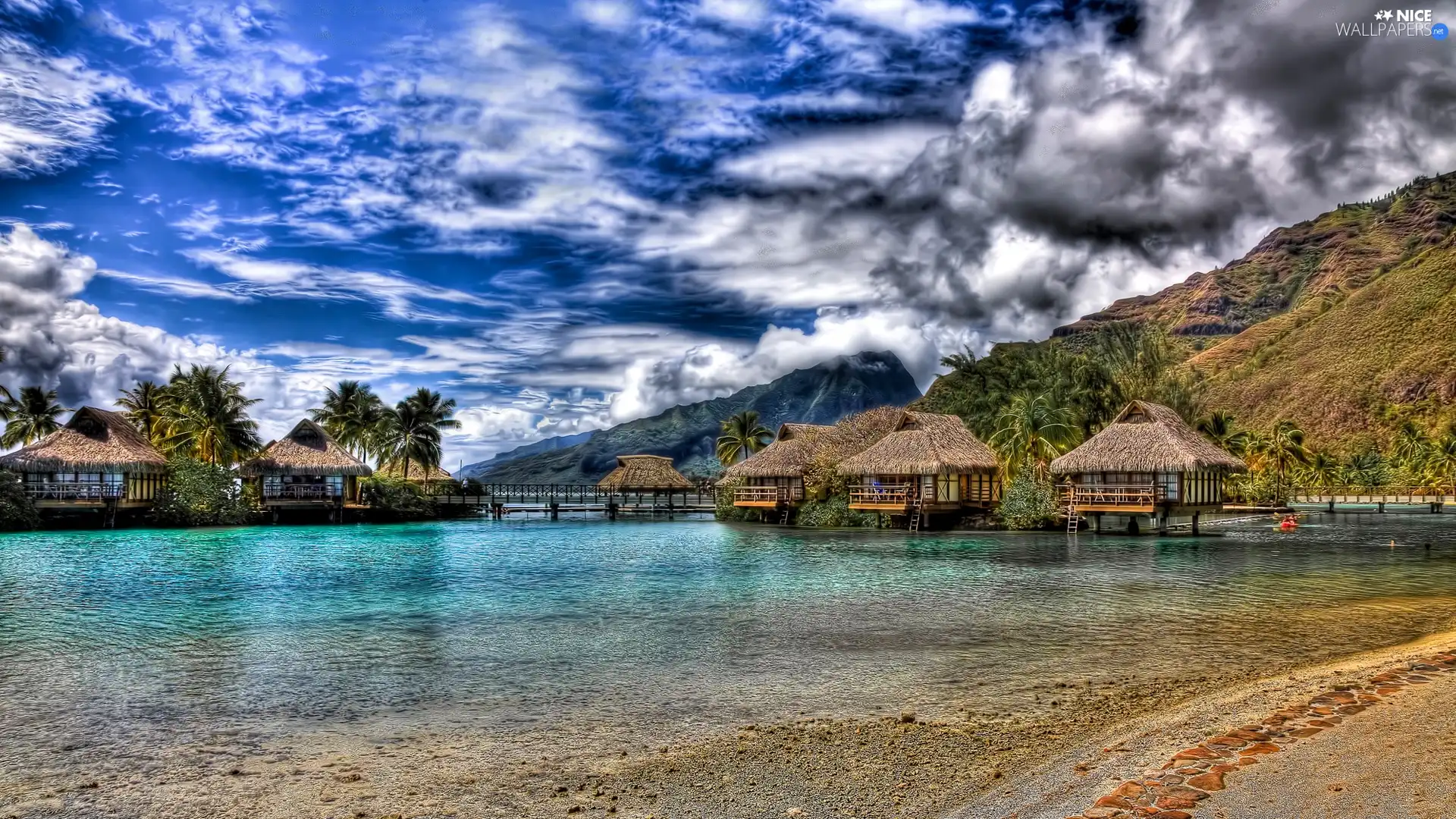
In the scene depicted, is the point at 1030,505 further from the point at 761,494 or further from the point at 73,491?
the point at 73,491

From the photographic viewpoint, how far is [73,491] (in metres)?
40.6

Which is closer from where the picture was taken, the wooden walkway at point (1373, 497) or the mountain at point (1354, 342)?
the wooden walkway at point (1373, 497)

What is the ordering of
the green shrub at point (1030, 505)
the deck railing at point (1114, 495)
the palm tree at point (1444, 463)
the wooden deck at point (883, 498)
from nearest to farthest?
the deck railing at point (1114, 495) < the green shrub at point (1030, 505) < the wooden deck at point (883, 498) < the palm tree at point (1444, 463)

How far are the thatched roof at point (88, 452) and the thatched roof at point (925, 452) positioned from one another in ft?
106

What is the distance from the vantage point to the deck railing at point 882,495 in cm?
3862

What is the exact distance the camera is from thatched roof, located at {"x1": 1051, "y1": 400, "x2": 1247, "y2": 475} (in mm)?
33469

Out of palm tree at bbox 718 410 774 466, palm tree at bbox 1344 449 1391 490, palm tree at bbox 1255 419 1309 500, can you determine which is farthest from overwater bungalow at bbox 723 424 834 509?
palm tree at bbox 1344 449 1391 490

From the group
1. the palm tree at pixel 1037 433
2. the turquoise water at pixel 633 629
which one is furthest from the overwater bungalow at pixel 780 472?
the turquoise water at pixel 633 629

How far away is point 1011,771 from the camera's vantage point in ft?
22.4

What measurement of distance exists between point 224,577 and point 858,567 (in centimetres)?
1576

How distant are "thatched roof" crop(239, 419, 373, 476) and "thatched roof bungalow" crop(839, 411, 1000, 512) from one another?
26.2 m

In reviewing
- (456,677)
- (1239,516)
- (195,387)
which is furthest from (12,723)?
(1239,516)

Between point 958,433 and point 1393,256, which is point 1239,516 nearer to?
point 958,433

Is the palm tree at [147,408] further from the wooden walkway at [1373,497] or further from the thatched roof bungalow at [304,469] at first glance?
the wooden walkway at [1373,497]
